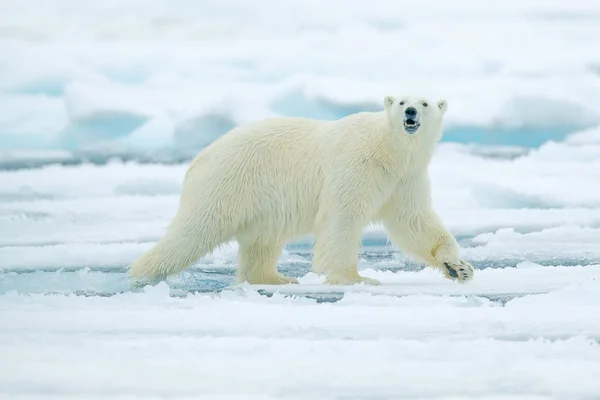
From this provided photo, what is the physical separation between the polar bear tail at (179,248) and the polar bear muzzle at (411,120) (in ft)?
4.12

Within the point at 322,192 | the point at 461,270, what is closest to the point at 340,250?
the point at 322,192

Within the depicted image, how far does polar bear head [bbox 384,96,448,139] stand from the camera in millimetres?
5379

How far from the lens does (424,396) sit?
10.9ft

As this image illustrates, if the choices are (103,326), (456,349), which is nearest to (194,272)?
(103,326)

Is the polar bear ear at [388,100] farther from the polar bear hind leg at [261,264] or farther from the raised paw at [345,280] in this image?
the polar bear hind leg at [261,264]

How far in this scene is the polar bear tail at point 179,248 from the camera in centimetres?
557

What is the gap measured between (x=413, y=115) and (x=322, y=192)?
0.70 m

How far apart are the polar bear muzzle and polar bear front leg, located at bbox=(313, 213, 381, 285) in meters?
0.59

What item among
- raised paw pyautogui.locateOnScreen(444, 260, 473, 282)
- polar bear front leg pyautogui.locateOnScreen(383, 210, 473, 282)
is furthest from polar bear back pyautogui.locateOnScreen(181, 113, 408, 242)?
Result: raised paw pyautogui.locateOnScreen(444, 260, 473, 282)

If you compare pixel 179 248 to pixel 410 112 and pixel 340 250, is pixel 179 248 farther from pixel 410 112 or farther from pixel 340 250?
pixel 410 112

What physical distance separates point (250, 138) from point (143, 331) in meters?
1.90

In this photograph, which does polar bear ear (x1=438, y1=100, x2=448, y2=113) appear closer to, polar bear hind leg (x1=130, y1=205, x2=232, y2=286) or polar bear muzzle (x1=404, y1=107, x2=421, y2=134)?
polar bear muzzle (x1=404, y1=107, x2=421, y2=134)

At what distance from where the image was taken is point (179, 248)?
559 cm

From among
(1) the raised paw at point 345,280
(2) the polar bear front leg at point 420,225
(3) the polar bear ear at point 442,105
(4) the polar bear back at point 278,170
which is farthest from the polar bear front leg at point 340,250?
(3) the polar bear ear at point 442,105
